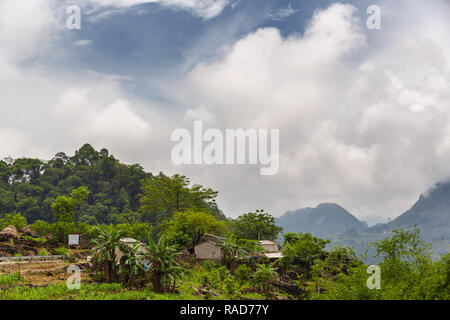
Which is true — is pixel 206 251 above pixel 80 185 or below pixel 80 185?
below

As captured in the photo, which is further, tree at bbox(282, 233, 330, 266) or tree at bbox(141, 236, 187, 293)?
tree at bbox(282, 233, 330, 266)

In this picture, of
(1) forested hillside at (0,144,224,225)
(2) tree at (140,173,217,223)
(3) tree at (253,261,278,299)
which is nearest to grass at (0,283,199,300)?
(3) tree at (253,261,278,299)

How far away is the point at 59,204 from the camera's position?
123ft

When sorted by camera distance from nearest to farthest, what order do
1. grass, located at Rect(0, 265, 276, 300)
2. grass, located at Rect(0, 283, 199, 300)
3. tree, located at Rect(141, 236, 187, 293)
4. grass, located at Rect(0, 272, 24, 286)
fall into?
1. grass, located at Rect(0, 283, 199, 300)
2. grass, located at Rect(0, 265, 276, 300)
3. grass, located at Rect(0, 272, 24, 286)
4. tree, located at Rect(141, 236, 187, 293)

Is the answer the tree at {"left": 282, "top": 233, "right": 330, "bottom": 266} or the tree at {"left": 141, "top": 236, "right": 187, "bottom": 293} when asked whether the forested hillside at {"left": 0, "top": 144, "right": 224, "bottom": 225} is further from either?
the tree at {"left": 141, "top": 236, "right": 187, "bottom": 293}

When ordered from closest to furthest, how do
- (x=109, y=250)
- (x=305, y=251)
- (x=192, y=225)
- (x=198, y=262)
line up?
(x=109, y=250) → (x=305, y=251) → (x=198, y=262) → (x=192, y=225)

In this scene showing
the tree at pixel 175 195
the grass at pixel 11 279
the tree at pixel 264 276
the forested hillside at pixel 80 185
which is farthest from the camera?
the forested hillside at pixel 80 185

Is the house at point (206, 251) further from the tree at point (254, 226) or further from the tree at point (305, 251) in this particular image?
A: the tree at point (254, 226)

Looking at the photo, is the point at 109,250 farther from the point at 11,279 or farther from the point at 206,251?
the point at 206,251

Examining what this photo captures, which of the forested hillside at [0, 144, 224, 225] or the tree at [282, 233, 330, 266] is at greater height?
the forested hillside at [0, 144, 224, 225]

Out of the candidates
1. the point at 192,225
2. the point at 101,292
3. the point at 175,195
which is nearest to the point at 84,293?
the point at 101,292

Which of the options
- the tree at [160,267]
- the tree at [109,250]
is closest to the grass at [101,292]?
the tree at [160,267]
